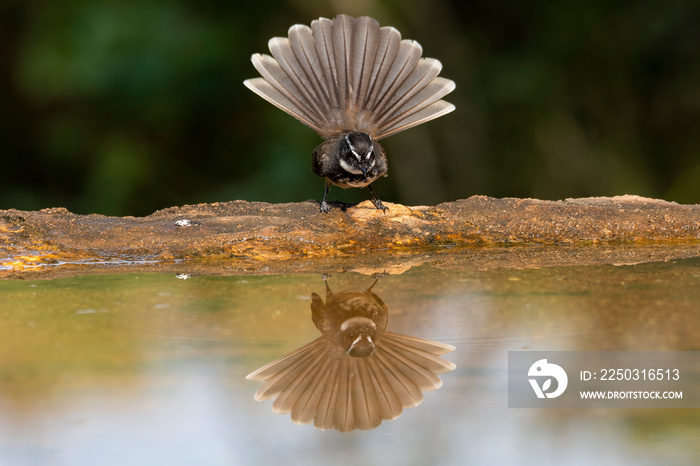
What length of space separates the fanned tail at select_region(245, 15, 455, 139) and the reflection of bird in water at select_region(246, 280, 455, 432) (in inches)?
79.1

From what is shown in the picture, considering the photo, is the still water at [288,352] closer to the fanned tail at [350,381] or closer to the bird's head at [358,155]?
the fanned tail at [350,381]

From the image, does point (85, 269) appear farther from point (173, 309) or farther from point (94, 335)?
point (94, 335)

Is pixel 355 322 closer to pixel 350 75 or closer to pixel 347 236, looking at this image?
pixel 347 236

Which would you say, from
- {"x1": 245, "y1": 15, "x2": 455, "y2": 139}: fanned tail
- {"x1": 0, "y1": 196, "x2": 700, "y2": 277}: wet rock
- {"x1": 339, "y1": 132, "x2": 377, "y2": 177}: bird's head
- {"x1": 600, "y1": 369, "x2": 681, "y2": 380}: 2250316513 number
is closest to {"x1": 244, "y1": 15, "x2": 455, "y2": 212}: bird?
{"x1": 245, "y1": 15, "x2": 455, "y2": 139}: fanned tail

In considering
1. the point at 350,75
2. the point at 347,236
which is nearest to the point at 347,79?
the point at 350,75

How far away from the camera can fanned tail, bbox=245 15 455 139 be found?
3.53 metres

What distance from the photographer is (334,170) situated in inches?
134

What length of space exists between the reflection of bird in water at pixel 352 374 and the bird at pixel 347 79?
188cm

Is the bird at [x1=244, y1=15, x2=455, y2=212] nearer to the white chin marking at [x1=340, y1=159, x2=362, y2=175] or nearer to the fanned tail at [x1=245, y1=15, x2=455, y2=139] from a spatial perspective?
the fanned tail at [x1=245, y1=15, x2=455, y2=139]

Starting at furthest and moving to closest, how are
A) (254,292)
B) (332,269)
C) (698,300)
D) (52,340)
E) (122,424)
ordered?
1. (332,269)
2. (254,292)
3. (698,300)
4. (52,340)
5. (122,424)

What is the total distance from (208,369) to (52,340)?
361 millimetres

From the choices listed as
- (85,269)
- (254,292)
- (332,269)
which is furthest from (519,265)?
(85,269)

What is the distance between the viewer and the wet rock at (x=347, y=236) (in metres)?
2.57

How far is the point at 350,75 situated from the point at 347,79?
2 centimetres
